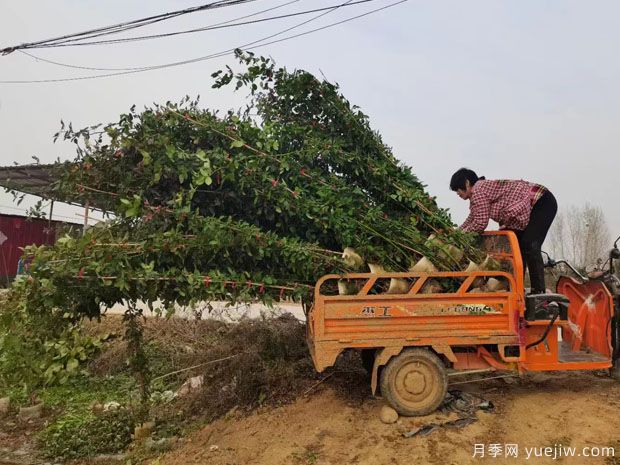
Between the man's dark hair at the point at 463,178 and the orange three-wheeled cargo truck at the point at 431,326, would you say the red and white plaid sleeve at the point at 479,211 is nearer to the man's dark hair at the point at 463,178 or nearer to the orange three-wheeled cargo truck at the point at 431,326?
the man's dark hair at the point at 463,178

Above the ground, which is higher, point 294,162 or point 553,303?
point 294,162

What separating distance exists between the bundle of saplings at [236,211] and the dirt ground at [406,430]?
1.25 meters

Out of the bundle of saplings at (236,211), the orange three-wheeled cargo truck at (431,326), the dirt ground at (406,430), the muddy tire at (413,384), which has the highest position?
the bundle of saplings at (236,211)

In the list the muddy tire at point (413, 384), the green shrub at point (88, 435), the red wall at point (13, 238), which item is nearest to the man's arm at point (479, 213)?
the muddy tire at point (413, 384)

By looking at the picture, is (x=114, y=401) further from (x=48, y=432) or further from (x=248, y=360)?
(x=248, y=360)

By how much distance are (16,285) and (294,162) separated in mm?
2686

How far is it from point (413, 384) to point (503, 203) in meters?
2.06

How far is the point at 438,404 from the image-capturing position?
4.59 metres

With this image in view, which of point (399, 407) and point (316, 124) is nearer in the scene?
point (399, 407)

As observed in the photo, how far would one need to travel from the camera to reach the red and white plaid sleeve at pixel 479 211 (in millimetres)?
5156

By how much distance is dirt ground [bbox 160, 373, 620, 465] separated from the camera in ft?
13.3

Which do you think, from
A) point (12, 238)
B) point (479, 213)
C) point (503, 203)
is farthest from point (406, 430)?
point (12, 238)

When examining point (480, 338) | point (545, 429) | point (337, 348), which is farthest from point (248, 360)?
point (545, 429)

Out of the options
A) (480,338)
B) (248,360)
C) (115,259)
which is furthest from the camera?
(248,360)
